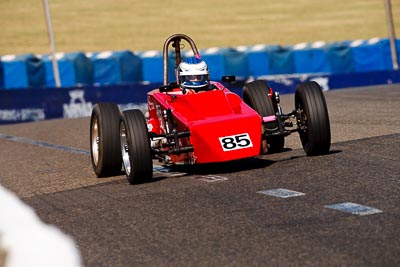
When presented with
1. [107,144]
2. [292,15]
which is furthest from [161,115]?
[292,15]

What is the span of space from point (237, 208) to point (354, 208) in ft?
3.34

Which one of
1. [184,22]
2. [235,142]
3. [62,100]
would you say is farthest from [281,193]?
[184,22]

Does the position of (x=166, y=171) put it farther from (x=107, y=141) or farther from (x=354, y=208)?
(x=354, y=208)

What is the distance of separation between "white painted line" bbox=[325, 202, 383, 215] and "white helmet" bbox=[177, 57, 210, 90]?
156 inches

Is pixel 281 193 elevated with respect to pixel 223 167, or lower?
elevated

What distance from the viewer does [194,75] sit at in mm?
11852

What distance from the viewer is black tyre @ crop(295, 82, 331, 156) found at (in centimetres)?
1105

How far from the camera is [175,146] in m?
10.6

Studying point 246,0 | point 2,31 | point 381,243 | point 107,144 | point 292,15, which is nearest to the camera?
point 381,243

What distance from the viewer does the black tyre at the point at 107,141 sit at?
37.3 ft

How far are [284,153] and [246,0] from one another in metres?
50.3

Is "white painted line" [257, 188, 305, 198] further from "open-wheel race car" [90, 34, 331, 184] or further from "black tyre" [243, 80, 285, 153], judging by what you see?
"black tyre" [243, 80, 285, 153]

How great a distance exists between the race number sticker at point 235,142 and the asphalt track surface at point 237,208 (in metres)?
0.29

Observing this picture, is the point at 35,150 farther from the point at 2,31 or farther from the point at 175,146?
the point at 2,31
